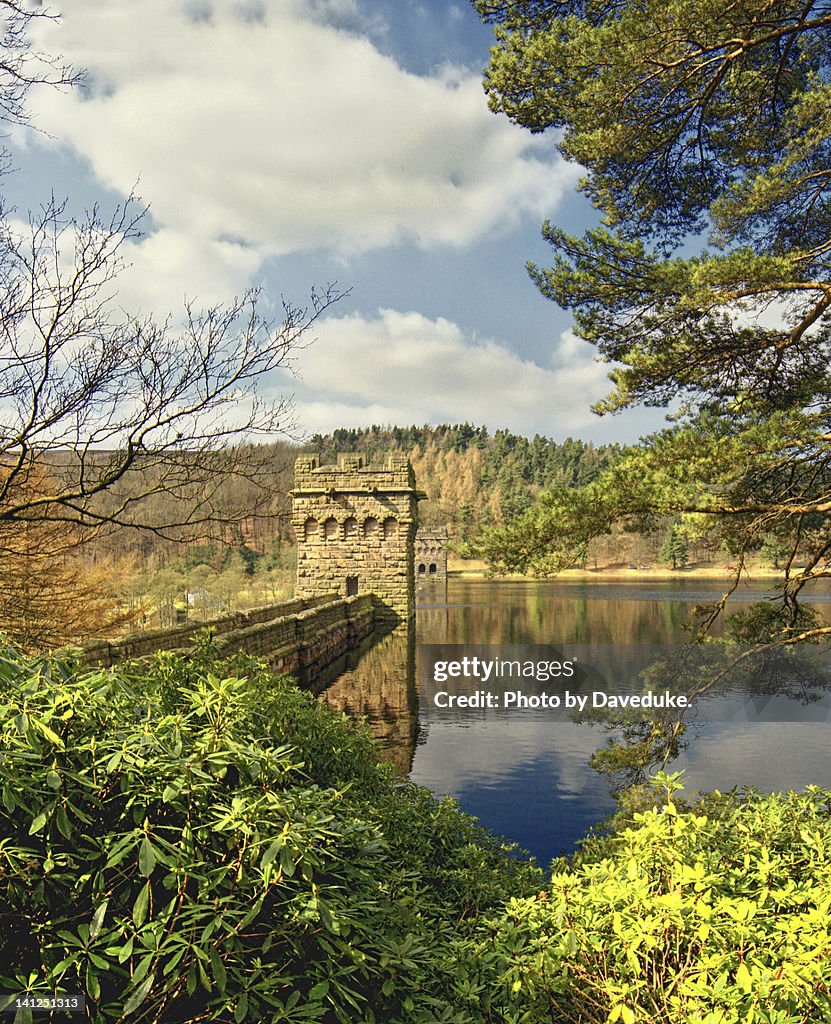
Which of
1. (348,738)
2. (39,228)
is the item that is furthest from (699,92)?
(348,738)

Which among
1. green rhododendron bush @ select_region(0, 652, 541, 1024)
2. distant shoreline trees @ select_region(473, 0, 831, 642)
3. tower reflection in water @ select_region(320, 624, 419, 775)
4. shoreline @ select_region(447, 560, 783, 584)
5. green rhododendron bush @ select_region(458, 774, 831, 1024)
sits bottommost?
tower reflection in water @ select_region(320, 624, 419, 775)

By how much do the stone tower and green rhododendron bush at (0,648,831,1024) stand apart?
23.9 metres

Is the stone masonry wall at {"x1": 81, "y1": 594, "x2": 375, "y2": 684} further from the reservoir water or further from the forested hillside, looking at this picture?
the forested hillside

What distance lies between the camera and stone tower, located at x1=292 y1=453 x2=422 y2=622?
88.4 feet

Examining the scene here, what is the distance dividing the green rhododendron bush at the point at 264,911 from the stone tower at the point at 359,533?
942 inches

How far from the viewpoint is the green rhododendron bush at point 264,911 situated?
1823 millimetres

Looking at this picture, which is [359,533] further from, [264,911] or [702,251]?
[264,911]

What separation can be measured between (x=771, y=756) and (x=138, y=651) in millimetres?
9373

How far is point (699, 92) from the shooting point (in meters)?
8.44

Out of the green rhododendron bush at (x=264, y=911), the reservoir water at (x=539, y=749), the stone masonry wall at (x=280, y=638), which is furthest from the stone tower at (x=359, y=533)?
the green rhododendron bush at (x=264, y=911)

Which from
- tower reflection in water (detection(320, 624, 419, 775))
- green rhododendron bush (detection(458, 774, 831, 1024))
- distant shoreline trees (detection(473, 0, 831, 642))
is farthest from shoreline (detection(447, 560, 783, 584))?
green rhododendron bush (detection(458, 774, 831, 1024))

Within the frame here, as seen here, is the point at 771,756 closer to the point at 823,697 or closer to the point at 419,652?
the point at 823,697

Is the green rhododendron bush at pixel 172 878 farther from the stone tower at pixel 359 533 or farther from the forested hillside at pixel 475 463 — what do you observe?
the forested hillside at pixel 475 463

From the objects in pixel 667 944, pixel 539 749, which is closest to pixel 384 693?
pixel 539 749
